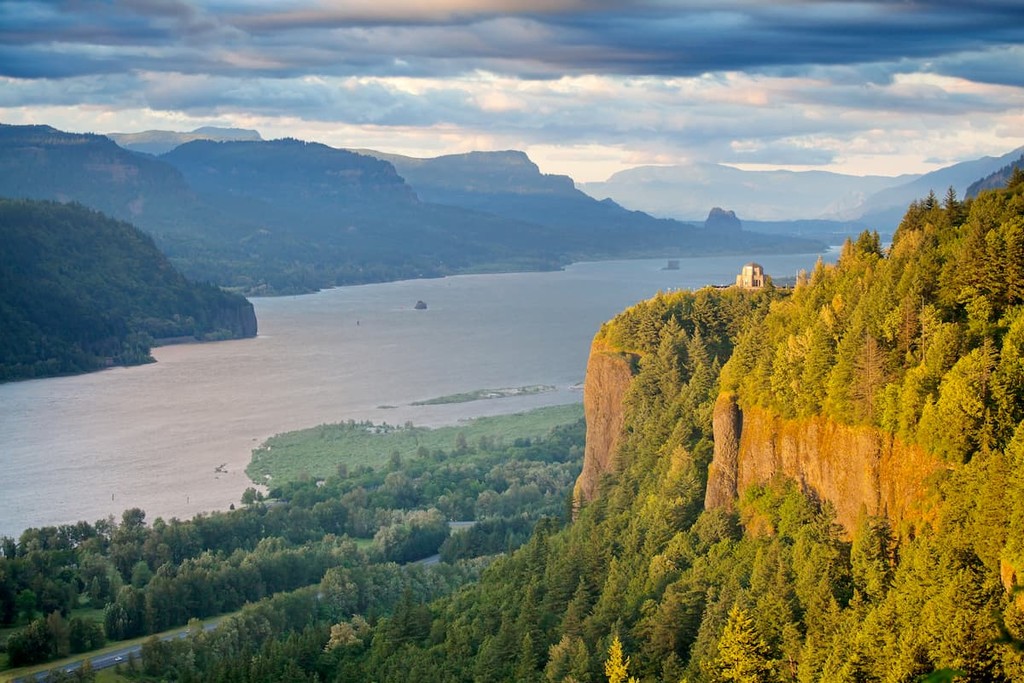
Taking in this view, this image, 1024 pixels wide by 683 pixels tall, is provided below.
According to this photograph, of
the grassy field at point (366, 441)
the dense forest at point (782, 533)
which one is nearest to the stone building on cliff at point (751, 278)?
the dense forest at point (782, 533)

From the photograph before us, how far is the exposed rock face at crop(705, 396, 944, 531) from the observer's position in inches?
1010

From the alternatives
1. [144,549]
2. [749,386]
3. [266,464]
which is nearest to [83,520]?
[144,549]

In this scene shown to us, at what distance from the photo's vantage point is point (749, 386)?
3192 centimetres

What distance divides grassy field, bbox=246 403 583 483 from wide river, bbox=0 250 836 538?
1474 millimetres

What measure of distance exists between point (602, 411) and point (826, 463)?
48.1 feet

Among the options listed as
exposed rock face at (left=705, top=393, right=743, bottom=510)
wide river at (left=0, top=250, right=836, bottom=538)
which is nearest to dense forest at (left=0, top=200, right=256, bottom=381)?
wide river at (left=0, top=250, right=836, bottom=538)

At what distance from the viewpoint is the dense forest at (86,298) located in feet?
389

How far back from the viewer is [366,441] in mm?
77875

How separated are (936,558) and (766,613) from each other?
4130 mm

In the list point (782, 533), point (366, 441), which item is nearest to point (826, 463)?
point (782, 533)

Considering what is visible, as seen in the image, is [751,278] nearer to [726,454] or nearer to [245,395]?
[726,454]

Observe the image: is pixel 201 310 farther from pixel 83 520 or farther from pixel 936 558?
pixel 936 558

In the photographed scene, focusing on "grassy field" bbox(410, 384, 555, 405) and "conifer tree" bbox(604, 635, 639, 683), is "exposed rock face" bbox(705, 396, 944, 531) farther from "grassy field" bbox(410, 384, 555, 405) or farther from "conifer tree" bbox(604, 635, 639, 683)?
"grassy field" bbox(410, 384, 555, 405)

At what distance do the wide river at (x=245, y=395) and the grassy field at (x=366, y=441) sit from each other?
1474 millimetres
